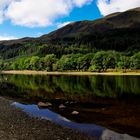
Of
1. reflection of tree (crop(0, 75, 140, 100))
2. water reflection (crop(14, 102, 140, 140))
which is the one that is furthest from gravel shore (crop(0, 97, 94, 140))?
reflection of tree (crop(0, 75, 140, 100))

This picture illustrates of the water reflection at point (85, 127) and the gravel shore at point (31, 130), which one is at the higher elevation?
the gravel shore at point (31, 130)

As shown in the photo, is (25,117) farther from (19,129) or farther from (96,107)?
(96,107)

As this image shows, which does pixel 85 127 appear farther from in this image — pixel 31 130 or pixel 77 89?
pixel 77 89

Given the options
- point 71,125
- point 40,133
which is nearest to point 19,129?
point 40,133

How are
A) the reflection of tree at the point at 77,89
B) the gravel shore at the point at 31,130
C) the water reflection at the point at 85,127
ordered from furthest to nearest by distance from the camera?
A: the reflection of tree at the point at 77,89 → the water reflection at the point at 85,127 → the gravel shore at the point at 31,130

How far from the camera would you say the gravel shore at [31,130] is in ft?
117

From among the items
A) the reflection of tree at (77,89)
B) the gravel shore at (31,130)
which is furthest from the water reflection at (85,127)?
the reflection of tree at (77,89)

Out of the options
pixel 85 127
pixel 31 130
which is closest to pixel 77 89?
pixel 85 127

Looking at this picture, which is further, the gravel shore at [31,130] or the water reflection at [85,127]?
the water reflection at [85,127]

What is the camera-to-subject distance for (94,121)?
45.9 metres

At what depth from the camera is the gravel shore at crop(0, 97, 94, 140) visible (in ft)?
117

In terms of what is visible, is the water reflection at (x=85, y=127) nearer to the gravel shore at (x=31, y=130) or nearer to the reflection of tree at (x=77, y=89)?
the gravel shore at (x=31, y=130)

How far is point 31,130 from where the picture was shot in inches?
1551

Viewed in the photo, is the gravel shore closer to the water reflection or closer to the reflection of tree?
the water reflection
